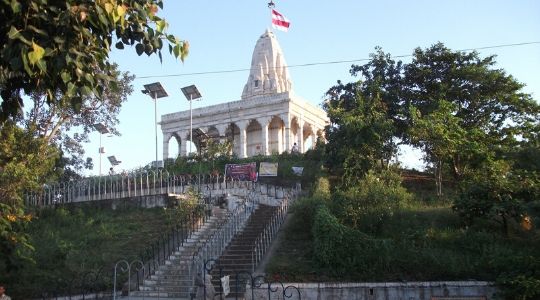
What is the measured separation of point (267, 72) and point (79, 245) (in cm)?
3517

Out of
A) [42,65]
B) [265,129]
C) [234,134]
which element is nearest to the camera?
[42,65]

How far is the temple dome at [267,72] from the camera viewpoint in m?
52.2

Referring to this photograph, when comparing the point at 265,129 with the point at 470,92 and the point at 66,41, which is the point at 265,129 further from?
the point at 66,41

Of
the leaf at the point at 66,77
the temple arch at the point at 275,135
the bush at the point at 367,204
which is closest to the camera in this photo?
the leaf at the point at 66,77

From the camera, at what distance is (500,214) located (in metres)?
16.3

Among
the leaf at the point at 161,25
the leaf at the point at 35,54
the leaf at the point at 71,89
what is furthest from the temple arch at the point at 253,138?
the leaf at the point at 35,54

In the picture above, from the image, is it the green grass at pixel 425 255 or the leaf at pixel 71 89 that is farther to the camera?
the green grass at pixel 425 255

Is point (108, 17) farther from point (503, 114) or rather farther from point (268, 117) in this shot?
point (268, 117)

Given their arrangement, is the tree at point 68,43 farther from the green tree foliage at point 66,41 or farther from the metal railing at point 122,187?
the metal railing at point 122,187

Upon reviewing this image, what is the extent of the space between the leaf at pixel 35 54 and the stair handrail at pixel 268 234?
1117cm

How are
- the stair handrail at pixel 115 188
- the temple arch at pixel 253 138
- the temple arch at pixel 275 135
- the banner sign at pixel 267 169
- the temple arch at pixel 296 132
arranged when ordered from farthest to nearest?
the temple arch at pixel 253 138 < the temple arch at pixel 275 135 < the temple arch at pixel 296 132 < the banner sign at pixel 267 169 < the stair handrail at pixel 115 188

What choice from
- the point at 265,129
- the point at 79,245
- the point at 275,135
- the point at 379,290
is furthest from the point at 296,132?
the point at 379,290

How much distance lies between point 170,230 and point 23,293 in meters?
5.75

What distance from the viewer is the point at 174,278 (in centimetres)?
1612
